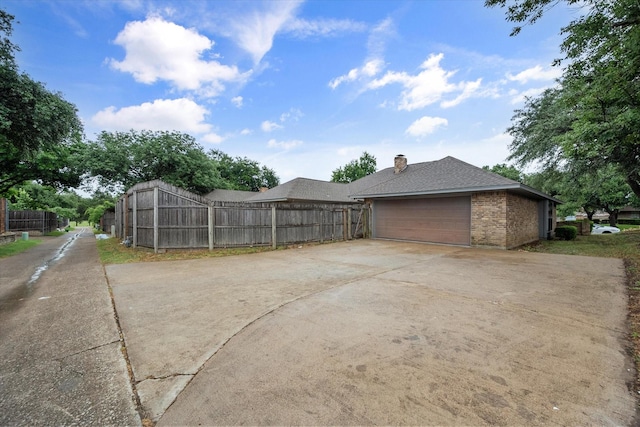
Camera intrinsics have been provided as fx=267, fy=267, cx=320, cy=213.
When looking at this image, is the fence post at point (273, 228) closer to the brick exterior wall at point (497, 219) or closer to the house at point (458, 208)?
the house at point (458, 208)

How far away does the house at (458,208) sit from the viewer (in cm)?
1027

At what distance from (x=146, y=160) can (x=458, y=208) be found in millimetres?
22259

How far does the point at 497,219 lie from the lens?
404 inches

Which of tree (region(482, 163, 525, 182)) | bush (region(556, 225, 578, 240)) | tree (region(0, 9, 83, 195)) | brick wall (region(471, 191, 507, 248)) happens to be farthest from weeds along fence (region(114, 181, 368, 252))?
tree (region(482, 163, 525, 182))

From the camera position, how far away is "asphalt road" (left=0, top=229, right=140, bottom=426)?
73.1 inches

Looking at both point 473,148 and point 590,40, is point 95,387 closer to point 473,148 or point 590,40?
point 590,40

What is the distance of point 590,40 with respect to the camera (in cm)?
575

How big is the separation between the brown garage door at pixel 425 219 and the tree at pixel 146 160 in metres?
16.2

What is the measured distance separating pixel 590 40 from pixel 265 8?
8463 mm

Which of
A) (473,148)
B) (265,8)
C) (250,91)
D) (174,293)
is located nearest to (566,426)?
(174,293)

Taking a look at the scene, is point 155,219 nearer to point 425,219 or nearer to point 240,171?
point 425,219

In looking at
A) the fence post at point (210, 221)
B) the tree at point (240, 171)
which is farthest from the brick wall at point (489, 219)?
the tree at point (240, 171)

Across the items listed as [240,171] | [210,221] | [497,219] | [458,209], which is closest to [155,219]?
[210,221]

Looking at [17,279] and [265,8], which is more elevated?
[265,8]
